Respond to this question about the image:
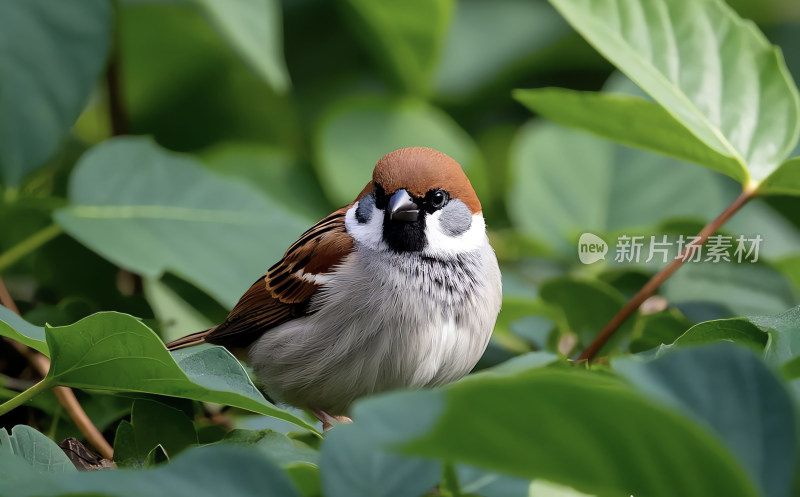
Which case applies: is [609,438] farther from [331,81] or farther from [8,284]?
[331,81]

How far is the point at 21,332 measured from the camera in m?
0.96

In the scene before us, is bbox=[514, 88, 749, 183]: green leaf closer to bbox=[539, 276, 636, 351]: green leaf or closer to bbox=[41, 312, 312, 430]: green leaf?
→ bbox=[539, 276, 636, 351]: green leaf

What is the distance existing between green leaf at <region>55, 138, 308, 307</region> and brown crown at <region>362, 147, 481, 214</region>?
0.35m

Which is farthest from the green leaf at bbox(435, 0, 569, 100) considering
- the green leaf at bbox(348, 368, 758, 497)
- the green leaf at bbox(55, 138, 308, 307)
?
the green leaf at bbox(348, 368, 758, 497)

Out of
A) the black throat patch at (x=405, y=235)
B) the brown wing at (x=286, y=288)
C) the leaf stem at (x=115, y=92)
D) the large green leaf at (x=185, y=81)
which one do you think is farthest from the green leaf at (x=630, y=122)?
the large green leaf at (x=185, y=81)

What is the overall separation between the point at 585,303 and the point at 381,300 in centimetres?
37

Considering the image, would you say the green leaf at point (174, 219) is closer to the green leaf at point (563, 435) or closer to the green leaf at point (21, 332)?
the green leaf at point (21, 332)

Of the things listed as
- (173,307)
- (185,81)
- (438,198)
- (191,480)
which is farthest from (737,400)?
(185,81)

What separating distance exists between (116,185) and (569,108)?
961 millimetres

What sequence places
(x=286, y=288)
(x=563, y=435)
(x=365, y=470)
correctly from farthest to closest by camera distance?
(x=286, y=288) → (x=365, y=470) → (x=563, y=435)

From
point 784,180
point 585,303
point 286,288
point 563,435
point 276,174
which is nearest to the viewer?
point 563,435

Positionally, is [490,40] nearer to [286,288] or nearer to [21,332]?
[286,288]

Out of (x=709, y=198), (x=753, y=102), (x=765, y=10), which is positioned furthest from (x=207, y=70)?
(x=765, y=10)

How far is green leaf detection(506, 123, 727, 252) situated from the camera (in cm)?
207
